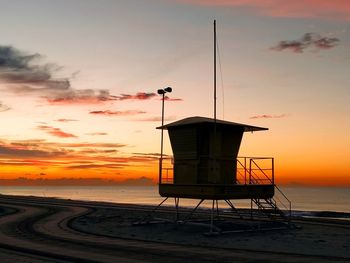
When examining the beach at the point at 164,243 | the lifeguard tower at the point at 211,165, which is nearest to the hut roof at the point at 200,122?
the lifeguard tower at the point at 211,165

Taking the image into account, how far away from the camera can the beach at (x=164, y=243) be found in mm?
20359

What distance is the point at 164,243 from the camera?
25.5 metres

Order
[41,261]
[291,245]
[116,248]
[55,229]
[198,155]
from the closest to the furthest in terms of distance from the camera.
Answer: [41,261] < [116,248] < [291,245] < [198,155] < [55,229]

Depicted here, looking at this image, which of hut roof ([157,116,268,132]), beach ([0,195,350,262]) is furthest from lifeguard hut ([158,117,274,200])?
beach ([0,195,350,262])

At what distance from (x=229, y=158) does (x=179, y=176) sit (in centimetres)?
349

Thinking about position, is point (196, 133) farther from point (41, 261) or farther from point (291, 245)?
point (41, 261)

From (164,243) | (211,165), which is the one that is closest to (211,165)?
(211,165)

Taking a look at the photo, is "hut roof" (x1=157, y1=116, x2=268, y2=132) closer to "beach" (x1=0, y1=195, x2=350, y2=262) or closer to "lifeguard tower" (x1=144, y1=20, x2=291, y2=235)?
"lifeguard tower" (x1=144, y1=20, x2=291, y2=235)

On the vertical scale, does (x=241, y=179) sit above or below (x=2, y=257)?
above

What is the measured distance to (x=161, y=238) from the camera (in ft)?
92.8

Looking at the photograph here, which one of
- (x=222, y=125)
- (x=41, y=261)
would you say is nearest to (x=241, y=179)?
(x=222, y=125)

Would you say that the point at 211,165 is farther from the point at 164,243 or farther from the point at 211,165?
the point at 164,243

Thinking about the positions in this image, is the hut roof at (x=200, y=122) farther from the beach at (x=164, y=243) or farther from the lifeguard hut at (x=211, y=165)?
the beach at (x=164, y=243)

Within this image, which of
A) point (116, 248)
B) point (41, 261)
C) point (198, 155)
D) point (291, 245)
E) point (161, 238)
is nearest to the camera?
point (41, 261)
